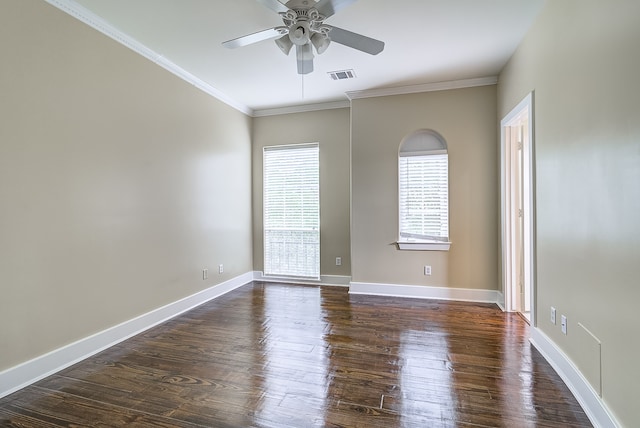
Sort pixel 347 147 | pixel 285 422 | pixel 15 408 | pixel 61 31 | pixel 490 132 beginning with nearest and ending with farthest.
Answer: pixel 285 422, pixel 15 408, pixel 61 31, pixel 490 132, pixel 347 147

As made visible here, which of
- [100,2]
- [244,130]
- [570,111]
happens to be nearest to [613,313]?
[570,111]

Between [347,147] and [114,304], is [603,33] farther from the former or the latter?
[114,304]

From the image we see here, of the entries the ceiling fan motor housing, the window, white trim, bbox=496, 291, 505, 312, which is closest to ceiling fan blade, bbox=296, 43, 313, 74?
the ceiling fan motor housing

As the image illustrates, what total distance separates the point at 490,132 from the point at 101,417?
4.72 meters

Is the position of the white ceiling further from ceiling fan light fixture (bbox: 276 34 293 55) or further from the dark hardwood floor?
the dark hardwood floor

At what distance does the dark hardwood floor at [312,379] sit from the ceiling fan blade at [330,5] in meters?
2.57

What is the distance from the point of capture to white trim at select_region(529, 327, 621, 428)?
166 cm

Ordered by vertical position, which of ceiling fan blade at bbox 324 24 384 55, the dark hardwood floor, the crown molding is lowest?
the dark hardwood floor

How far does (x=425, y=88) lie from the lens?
13.5ft

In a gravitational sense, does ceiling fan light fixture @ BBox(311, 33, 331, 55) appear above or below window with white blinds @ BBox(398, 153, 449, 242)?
above

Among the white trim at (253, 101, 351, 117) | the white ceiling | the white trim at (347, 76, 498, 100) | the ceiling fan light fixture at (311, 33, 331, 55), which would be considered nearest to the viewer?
the ceiling fan light fixture at (311, 33, 331, 55)

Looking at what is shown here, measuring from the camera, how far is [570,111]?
81.5 inches

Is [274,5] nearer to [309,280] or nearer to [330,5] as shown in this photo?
[330,5]

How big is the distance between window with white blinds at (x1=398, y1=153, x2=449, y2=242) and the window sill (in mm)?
80
